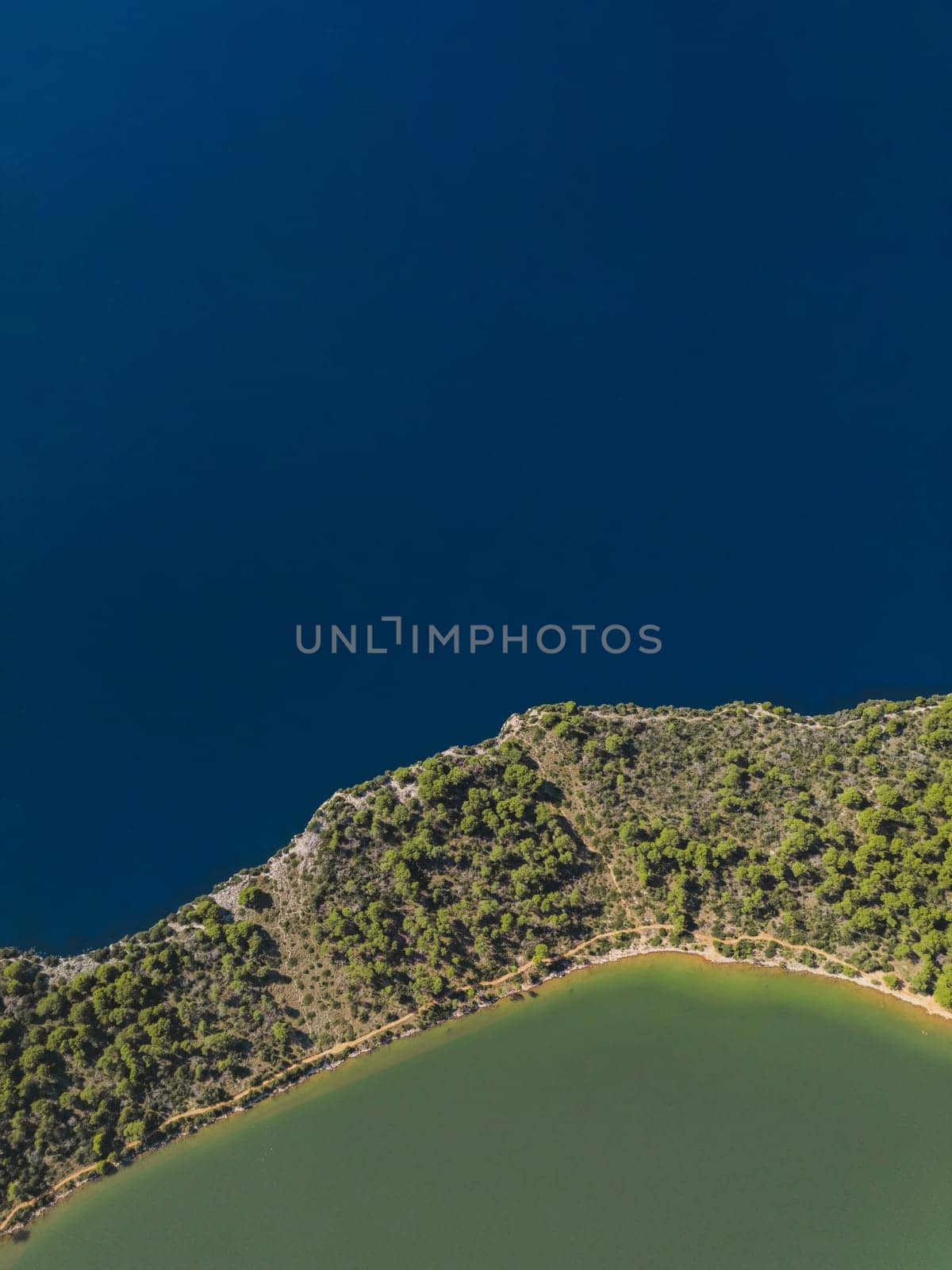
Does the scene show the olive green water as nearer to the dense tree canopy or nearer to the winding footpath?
the winding footpath

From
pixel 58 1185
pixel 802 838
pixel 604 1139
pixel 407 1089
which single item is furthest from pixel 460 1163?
pixel 802 838

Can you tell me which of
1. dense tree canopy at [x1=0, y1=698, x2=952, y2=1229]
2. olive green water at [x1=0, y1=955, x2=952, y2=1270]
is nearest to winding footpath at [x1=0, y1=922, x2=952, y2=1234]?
dense tree canopy at [x1=0, y1=698, x2=952, y2=1229]

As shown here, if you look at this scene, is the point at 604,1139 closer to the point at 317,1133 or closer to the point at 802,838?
the point at 317,1133

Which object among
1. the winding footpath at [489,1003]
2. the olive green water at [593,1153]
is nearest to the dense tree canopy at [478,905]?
the winding footpath at [489,1003]

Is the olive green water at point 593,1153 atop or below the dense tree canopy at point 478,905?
below

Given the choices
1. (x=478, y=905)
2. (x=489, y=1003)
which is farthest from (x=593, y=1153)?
(x=478, y=905)

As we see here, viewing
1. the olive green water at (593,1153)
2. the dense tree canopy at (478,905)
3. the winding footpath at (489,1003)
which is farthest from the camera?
the dense tree canopy at (478,905)

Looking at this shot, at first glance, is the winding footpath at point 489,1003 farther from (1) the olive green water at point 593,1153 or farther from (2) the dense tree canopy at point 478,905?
(1) the olive green water at point 593,1153

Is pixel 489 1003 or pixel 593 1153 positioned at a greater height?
pixel 489 1003

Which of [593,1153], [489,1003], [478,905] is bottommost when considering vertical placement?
[593,1153]

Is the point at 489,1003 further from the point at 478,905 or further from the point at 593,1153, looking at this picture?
the point at 593,1153
